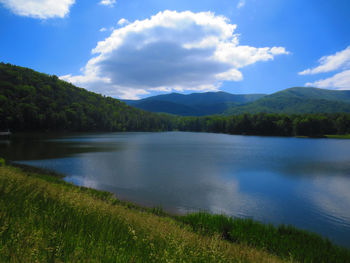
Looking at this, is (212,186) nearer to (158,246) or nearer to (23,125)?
(158,246)

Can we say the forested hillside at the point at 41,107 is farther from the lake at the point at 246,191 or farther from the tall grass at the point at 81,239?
the tall grass at the point at 81,239

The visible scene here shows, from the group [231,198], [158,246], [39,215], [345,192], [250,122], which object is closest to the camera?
[158,246]

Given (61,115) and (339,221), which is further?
(61,115)

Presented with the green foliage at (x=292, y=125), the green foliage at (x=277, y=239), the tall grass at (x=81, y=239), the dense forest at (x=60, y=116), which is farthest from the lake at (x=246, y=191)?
the green foliage at (x=292, y=125)

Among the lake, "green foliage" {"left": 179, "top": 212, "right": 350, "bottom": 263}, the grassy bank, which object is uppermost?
the grassy bank

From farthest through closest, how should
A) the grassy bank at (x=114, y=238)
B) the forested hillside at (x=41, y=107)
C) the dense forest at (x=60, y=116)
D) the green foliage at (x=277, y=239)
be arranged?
the dense forest at (x=60, y=116) → the forested hillside at (x=41, y=107) → the green foliage at (x=277, y=239) → the grassy bank at (x=114, y=238)

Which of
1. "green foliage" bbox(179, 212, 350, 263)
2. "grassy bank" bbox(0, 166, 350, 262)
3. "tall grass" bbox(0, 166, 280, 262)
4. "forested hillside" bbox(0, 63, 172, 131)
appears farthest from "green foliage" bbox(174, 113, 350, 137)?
"tall grass" bbox(0, 166, 280, 262)

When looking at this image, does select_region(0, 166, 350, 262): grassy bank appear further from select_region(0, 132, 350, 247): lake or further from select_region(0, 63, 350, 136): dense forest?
select_region(0, 63, 350, 136): dense forest

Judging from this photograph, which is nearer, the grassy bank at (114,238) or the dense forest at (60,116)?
the grassy bank at (114,238)

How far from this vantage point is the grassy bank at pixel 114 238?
3795mm

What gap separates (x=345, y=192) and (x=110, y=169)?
26497 mm

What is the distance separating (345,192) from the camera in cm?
2061

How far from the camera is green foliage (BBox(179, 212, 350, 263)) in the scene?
8758 mm

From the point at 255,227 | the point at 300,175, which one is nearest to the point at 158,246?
the point at 255,227
